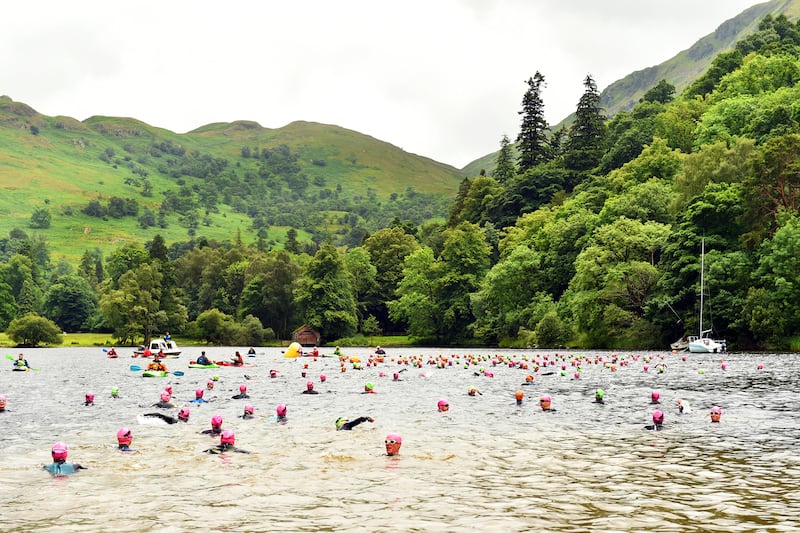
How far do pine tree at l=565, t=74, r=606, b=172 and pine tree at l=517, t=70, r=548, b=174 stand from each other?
589 inches

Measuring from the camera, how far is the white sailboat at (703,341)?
7362cm

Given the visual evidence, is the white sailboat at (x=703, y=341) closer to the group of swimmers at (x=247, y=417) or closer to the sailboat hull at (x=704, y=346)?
the sailboat hull at (x=704, y=346)

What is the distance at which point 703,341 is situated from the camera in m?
74.0

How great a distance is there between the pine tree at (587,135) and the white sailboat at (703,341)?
264ft

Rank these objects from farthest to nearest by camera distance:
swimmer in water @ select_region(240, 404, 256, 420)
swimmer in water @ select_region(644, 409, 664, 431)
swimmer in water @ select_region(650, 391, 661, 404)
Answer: swimmer in water @ select_region(650, 391, 661, 404) < swimmer in water @ select_region(240, 404, 256, 420) < swimmer in water @ select_region(644, 409, 664, 431)

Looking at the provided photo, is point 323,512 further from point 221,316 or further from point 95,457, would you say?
point 221,316

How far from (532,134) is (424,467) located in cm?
16955

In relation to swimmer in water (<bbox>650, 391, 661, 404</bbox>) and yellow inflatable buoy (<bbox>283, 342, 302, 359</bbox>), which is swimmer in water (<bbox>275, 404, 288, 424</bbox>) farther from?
yellow inflatable buoy (<bbox>283, 342, 302, 359</bbox>)

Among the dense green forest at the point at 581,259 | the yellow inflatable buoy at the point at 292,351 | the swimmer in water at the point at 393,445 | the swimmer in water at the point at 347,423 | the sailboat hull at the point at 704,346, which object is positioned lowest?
the yellow inflatable buoy at the point at 292,351

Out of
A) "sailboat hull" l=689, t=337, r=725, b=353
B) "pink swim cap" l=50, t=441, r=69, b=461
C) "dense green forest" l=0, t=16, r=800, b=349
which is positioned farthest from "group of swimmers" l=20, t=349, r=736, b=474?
"dense green forest" l=0, t=16, r=800, b=349

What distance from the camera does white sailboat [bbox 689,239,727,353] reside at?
2899 inches

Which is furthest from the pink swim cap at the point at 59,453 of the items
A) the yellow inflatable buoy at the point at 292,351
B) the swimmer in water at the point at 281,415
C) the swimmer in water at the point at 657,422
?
the yellow inflatable buoy at the point at 292,351

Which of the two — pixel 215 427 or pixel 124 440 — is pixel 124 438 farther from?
pixel 215 427

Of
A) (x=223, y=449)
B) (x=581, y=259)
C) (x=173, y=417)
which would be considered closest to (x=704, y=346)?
(x=581, y=259)
